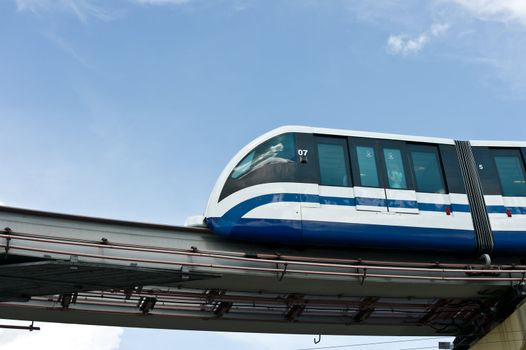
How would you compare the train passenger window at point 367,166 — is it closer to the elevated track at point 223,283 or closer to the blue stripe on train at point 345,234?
the blue stripe on train at point 345,234

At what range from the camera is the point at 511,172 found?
14242 mm

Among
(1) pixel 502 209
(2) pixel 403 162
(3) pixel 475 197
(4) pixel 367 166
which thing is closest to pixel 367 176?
(4) pixel 367 166

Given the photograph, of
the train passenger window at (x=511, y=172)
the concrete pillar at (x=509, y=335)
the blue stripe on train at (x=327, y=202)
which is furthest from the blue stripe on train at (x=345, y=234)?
the concrete pillar at (x=509, y=335)

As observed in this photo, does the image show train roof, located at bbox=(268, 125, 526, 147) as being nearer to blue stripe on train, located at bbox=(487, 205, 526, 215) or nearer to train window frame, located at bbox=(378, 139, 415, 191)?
train window frame, located at bbox=(378, 139, 415, 191)

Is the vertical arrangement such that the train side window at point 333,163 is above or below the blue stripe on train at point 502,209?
above

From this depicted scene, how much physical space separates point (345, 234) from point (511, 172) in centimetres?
516

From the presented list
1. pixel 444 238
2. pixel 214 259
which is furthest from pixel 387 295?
pixel 214 259

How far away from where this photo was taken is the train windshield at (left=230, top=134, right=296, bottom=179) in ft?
39.4

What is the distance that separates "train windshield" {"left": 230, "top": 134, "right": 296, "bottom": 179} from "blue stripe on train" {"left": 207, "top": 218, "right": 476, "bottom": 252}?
1.14m

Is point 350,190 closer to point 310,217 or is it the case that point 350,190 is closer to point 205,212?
point 310,217

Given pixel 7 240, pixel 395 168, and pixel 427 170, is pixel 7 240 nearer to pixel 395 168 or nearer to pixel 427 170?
pixel 395 168

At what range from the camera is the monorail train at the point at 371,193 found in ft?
38.3

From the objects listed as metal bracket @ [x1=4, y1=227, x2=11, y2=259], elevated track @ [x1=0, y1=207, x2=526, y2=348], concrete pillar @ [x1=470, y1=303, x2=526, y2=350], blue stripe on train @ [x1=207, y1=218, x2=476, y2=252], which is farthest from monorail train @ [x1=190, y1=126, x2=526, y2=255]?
metal bracket @ [x1=4, y1=227, x2=11, y2=259]

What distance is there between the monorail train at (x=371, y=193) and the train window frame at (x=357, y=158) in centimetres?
2
